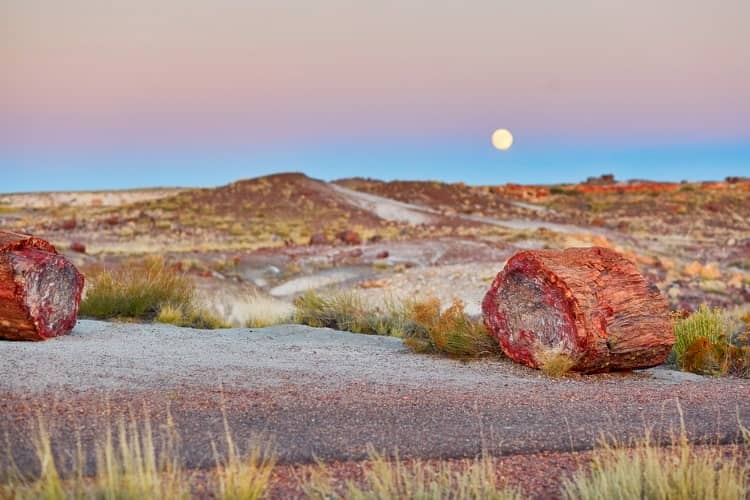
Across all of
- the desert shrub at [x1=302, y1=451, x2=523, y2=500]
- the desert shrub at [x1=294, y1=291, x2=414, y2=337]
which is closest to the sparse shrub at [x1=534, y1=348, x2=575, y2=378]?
the desert shrub at [x1=302, y1=451, x2=523, y2=500]

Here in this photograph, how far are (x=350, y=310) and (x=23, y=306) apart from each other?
16.6 ft

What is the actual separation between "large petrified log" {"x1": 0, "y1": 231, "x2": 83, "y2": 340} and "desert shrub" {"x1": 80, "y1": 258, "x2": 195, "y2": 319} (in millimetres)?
2767

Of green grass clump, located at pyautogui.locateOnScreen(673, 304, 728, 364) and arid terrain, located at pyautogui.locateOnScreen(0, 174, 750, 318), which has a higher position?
arid terrain, located at pyautogui.locateOnScreen(0, 174, 750, 318)

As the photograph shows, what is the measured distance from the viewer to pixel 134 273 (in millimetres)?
14828

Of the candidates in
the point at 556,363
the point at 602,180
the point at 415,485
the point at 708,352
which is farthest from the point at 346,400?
the point at 602,180

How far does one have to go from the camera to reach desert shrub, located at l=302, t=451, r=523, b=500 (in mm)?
4238

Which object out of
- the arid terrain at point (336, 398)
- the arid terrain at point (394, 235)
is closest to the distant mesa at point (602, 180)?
the arid terrain at point (394, 235)

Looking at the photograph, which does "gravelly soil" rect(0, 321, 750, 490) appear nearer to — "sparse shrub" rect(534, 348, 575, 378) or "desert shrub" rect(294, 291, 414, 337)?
"sparse shrub" rect(534, 348, 575, 378)

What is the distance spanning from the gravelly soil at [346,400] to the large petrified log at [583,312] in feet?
0.86

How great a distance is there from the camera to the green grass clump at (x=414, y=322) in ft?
32.1

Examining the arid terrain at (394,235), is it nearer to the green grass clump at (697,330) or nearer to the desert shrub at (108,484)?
the green grass clump at (697,330)

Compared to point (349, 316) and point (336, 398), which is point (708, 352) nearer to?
point (336, 398)

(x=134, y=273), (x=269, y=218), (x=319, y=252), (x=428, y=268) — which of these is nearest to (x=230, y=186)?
(x=269, y=218)

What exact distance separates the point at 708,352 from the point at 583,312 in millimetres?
2080
